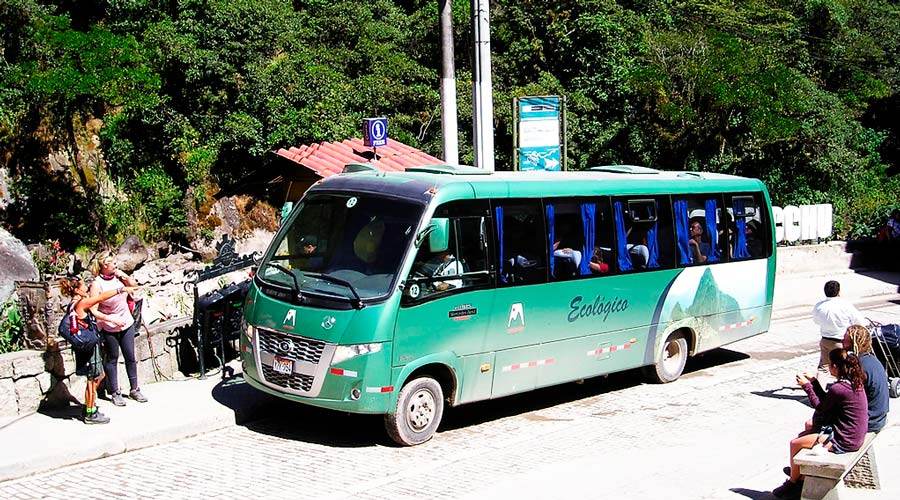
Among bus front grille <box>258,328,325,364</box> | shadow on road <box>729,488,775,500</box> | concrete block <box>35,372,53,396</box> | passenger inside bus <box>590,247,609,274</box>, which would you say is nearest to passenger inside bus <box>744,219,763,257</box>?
passenger inside bus <box>590,247,609,274</box>

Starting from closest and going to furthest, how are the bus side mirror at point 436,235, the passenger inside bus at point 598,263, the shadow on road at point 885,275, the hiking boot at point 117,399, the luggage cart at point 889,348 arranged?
1. the bus side mirror at point 436,235
2. the hiking boot at point 117,399
3. the passenger inside bus at point 598,263
4. the luggage cart at point 889,348
5. the shadow on road at point 885,275

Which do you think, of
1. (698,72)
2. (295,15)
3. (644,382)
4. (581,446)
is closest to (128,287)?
(581,446)

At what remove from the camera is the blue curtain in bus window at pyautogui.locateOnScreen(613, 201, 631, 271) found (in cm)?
1191

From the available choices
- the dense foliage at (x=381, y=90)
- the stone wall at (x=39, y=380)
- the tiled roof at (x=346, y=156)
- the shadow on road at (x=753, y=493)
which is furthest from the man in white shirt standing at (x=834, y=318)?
the dense foliage at (x=381, y=90)

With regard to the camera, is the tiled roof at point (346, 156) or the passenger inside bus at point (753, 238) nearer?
the passenger inside bus at point (753, 238)

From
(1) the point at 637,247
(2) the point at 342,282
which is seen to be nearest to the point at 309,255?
(2) the point at 342,282

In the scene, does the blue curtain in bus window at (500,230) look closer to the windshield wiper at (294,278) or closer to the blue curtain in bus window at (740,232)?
the windshield wiper at (294,278)

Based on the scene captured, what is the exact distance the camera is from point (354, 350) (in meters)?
9.15

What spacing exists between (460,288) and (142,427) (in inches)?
144

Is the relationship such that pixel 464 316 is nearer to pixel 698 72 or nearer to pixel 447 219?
pixel 447 219

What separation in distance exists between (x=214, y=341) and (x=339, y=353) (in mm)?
3093

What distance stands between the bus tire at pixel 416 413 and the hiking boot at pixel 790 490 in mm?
3588

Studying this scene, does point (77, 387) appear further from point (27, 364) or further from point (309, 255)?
Result: point (309, 255)

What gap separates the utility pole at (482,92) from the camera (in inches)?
628
